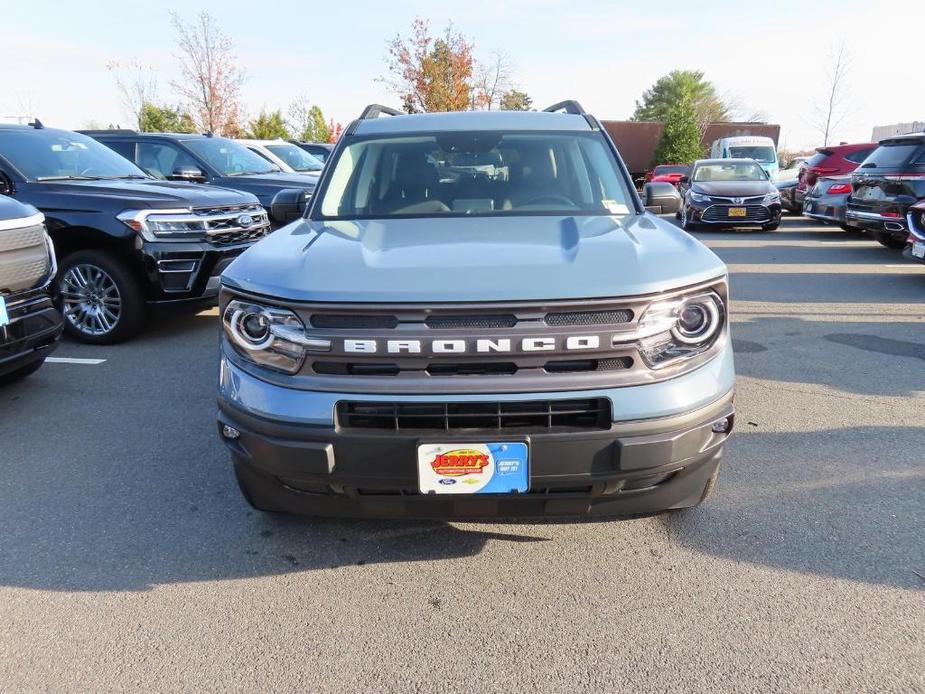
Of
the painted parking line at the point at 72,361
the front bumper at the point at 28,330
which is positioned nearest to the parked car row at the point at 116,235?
the painted parking line at the point at 72,361

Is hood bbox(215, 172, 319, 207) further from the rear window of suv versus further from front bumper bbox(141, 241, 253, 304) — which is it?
the rear window of suv

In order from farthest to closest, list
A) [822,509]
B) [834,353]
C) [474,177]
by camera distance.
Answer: [834,353]
[474,177]
[822,509]

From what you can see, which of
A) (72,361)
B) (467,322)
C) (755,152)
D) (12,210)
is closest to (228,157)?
(72,361)

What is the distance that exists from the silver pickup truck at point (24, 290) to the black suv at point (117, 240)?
133 cm

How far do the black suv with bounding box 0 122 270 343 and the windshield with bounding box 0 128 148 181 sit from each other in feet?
0.04

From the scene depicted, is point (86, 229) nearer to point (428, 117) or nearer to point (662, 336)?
point (428, 117)

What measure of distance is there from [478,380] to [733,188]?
42.2ft

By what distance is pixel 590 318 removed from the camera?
7.34 ft

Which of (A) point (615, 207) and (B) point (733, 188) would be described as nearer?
(A) point (615, 207)

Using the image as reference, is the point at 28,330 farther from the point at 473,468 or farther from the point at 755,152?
the point at 755,152

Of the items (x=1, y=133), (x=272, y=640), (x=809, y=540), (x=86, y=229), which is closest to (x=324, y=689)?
(x=272, y=640)

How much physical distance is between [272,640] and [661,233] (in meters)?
2.16

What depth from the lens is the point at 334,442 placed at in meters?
2.22

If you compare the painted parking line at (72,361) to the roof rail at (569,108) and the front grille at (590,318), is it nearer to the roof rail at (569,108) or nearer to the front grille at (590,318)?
the roof rail at (569,108)
